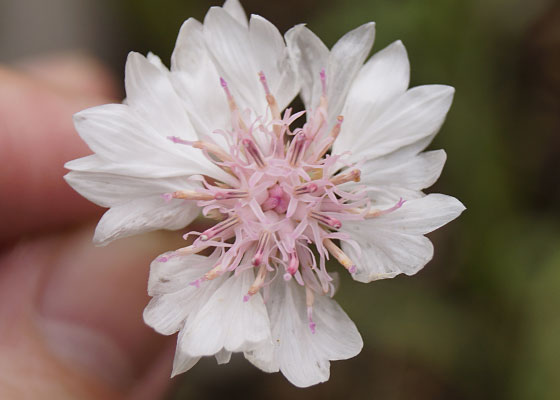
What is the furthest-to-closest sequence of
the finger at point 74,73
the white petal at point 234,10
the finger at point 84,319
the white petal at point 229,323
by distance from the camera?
the finger at point 74,73 → the finger at point 84,319 → the white petal at point 234,10 → the white petal at point 229,323

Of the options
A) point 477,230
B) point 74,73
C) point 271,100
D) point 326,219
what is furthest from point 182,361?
point 74,73

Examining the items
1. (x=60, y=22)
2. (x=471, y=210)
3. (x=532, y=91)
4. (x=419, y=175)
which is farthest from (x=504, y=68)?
(x=60, y=22)

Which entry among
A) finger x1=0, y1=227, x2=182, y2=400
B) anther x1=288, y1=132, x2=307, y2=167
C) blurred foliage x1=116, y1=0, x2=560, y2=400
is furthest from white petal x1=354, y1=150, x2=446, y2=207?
blurred foliage x1=116, y1=0, x2=560, y2=400

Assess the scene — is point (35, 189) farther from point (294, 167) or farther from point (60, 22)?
point (60, 22)

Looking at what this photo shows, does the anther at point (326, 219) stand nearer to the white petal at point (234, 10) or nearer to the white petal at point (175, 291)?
the white petal at point (175, 291)

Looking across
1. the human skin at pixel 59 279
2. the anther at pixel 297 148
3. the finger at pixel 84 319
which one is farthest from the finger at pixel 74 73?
the anther at pixel 297 148

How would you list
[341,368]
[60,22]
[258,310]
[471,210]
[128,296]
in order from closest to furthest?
[258,310]
[128,296]
[471,210]
[341,368]
[60,22]
